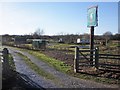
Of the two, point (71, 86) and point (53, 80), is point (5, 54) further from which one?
point (71, 86)

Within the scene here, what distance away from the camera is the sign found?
17234 mm

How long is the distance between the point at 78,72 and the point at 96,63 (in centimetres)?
146

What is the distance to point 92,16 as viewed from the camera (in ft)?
58.1

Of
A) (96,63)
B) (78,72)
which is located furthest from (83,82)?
(96,63)

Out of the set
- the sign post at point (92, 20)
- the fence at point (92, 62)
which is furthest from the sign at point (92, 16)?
the fence at point (92, 62)

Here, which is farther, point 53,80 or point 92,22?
point 92,22

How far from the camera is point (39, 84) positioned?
11781 millimetres

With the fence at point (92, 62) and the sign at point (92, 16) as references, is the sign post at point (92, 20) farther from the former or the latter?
the fence at point (92, 62)

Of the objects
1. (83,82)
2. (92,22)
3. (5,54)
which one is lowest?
(83,82)

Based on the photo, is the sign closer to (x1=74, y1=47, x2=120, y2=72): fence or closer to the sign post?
the sign post

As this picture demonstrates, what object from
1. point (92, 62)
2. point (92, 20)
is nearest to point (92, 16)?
point (92, 20)

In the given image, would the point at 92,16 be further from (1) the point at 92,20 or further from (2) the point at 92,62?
(2) the point at 92,62

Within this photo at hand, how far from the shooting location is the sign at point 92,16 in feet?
56.5

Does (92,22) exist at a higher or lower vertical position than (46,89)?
higher
